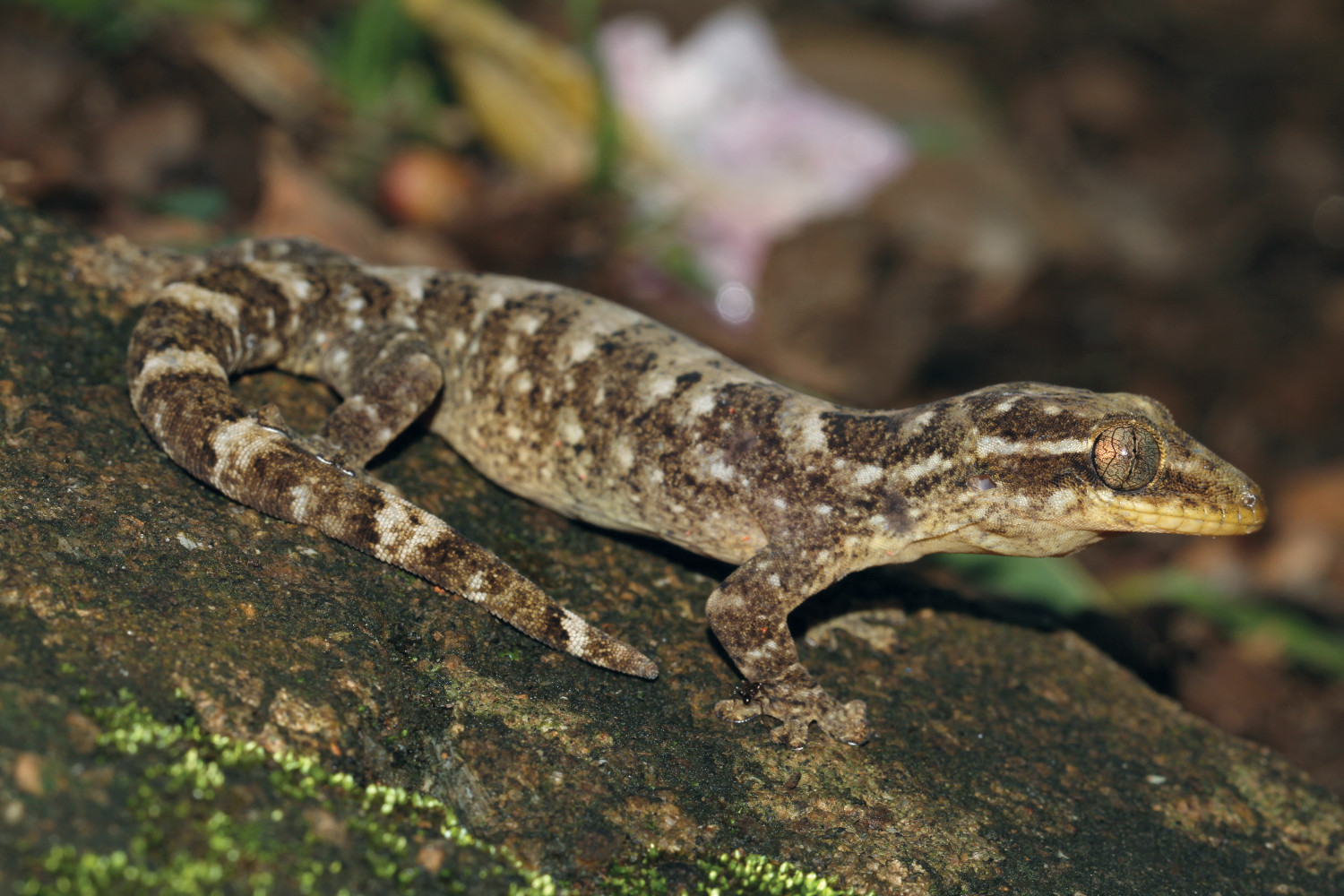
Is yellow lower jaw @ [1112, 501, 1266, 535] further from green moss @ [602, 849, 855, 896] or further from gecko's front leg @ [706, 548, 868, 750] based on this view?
green moss @ [602, 849, 855, 896]

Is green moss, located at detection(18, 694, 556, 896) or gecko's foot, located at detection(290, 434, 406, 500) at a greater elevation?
gecko's foot, located at detection(290, 434, 406, 500)

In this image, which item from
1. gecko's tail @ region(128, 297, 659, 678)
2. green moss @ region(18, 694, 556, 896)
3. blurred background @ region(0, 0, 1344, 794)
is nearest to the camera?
green moss @ region(18, 694, 556, 896)

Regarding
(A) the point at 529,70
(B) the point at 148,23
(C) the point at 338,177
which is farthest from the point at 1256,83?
(B) the point at 148,23

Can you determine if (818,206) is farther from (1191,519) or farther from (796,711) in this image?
(796,711)

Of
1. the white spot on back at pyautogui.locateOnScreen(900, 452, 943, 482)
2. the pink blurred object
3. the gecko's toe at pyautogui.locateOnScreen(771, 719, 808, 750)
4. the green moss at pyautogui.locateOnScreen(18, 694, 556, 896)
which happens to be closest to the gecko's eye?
the white spot on back at pyautogui.locateOnScreen(900, 452, 943, 482)

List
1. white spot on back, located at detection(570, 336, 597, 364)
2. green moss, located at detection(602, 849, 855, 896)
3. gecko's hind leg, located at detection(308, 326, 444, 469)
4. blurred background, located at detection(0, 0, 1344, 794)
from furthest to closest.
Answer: blurred background, located at detection(0, 0, 1344, 794) < white spot on back, located at detection(570, 336, 597, 364) < gecko's hind leg, located at detection(308, 326, 444, 469) < green moss, located at detection(602, 849, 855, 896)

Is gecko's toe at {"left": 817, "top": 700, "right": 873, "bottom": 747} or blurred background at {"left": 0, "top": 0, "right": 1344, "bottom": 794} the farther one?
blurred background at {"left": 0, "top": 0, "right": 1344, "bottom": 794}
